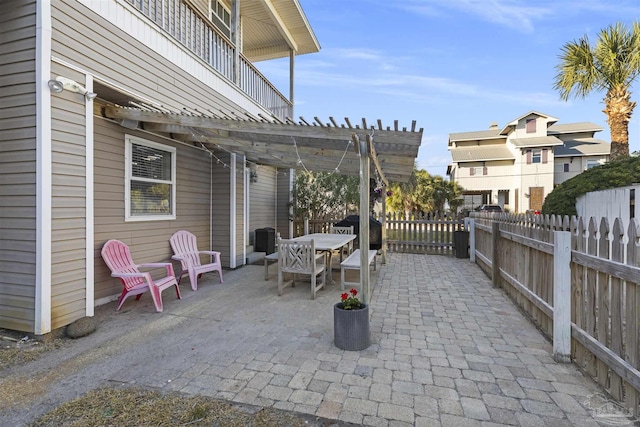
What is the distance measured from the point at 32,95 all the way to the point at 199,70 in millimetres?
2968

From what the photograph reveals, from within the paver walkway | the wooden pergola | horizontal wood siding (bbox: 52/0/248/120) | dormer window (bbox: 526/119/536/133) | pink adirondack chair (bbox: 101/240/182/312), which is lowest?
the paver walkway

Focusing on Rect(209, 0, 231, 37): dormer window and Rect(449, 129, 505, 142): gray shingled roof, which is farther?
Rect(449, 129, 505, 142): gray shingled roof

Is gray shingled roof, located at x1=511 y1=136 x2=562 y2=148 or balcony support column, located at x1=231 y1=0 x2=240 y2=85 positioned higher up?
gray shingled roof, located at x1=511 y1=136 x2=562 y2=148

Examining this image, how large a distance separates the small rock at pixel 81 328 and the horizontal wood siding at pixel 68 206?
0.11 meters

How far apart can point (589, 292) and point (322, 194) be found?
28.8 feet

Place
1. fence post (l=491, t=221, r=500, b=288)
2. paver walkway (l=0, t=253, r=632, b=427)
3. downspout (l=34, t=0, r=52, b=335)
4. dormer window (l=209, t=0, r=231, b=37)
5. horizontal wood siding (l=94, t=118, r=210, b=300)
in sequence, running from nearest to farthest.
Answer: paver walkway (l=0, t=253, r=632, b=427), downspout (l=34, t=0, r=52, b=335), horizontal wood siding (l=94, t=118, r=210, b=300), fence post (l=491, t=221, r=500, b=288), dormer window (l=209, t=0, r=231, b=37)

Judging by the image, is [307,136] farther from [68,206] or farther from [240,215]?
[240,215]

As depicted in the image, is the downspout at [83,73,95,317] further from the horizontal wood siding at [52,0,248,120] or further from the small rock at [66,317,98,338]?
the horizontal wood siding at [52,0,248,120]

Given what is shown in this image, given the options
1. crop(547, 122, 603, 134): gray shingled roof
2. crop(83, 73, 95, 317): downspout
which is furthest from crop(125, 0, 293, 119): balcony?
crop(547, 122, 603, 134): gray shingled roof

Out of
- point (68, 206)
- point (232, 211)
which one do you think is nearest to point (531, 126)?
point (232, 211)

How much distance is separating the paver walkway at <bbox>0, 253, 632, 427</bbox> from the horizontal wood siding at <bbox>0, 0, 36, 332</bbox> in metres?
0.84

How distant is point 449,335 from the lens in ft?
11.2

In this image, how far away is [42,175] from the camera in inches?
123

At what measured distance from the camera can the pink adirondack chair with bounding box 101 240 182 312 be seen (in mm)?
4023
